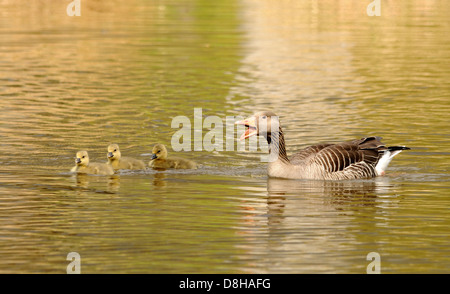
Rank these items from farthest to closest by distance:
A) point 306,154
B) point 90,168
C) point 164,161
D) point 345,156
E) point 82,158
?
point 164,161
point 90,168
point 82,158
point 306,154
point 345,156

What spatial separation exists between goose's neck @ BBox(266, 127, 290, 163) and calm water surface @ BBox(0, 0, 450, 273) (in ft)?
1.41

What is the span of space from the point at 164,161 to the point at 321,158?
3041 mm

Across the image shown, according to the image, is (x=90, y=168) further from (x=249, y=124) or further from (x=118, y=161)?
(x=249, y=124)

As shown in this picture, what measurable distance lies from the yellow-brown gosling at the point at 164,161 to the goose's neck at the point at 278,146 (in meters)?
1.60

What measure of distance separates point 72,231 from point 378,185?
5759 millimetres

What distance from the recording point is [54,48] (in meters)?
35.3

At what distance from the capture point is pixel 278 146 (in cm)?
1609

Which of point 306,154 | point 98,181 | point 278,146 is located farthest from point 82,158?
point 306,154

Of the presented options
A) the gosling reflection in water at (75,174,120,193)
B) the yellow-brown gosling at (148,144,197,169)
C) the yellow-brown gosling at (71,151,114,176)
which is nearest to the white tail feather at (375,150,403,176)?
the yellow-brown gosling at (148,144,197,169)

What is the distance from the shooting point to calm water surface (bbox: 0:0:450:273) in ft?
38.1

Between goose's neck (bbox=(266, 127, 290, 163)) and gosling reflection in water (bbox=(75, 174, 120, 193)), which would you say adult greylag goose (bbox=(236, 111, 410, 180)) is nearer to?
goose's neck (bbox=(266, 127, 290, 163))

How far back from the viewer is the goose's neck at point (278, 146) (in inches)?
632

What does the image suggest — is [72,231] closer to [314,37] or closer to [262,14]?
[314,37]
